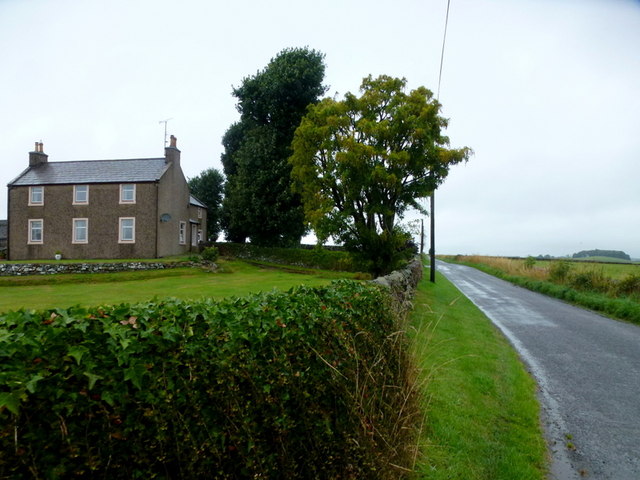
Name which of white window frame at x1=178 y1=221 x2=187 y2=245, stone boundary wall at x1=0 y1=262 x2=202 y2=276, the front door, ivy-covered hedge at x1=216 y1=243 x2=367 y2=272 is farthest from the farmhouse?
ivy-covered hedge at x1=216 y1=243 x2=367 y2=272

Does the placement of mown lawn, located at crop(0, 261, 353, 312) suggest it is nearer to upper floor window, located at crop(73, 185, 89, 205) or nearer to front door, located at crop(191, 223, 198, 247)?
front door, located at crop(191, 223, 198, 247)

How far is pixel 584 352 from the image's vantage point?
9.62 meters

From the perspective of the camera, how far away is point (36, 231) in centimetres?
3297

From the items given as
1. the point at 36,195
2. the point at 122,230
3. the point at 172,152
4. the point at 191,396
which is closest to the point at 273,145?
the point at 172,152

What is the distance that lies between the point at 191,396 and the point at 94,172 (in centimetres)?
3712

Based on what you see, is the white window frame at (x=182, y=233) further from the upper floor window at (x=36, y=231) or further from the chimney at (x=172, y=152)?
the upper floor window at (x=36, y=231)

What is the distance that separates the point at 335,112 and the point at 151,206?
18.8 metres

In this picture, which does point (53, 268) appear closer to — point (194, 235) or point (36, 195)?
point (36, 195)

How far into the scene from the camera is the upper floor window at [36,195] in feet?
108

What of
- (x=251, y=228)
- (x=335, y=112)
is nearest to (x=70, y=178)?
(x=251, y=228)

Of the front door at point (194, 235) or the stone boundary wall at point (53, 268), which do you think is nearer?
the stone boundary wall at point (53, 268)

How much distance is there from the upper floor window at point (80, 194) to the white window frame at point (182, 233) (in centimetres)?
771

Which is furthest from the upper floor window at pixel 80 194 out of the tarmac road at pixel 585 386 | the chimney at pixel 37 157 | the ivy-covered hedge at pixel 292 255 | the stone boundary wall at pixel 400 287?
the tarmac road at pixel 585 386

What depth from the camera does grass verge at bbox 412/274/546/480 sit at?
439 centimetres
